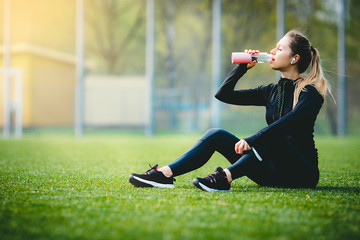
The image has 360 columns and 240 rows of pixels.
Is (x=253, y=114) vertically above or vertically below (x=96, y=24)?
below

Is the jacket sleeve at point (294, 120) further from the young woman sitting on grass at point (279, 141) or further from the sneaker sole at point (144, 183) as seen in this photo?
the sneaker sole at point (144, 183)

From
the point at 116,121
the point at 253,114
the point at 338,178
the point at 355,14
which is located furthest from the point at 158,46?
the point at 338,178

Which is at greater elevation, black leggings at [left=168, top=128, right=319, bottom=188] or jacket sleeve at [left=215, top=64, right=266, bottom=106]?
jacket sleeve at [left=215, top=64, right=266, bottom=106]

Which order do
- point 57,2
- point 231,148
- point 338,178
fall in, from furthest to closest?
point 57,2 < point 338,178 < point 231,148

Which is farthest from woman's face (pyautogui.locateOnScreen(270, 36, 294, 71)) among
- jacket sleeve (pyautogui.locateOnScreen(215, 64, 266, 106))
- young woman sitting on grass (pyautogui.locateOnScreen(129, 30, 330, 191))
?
jacket sleeve (pyautogui.locateOnScreen(215, 64, 266, 106))

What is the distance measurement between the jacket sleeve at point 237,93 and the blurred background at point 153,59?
29.8 ft

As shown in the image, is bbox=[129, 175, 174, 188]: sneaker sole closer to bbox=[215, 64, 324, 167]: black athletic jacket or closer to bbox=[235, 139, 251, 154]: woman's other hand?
bbox=[235, 139, 251, 154]: woman's other hand

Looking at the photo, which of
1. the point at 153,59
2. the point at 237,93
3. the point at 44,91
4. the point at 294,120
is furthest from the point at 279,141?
the point at 44,91

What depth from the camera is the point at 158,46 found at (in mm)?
16391

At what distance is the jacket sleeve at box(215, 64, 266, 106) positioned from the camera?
3.10 meters

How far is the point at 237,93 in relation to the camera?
314 centimetres

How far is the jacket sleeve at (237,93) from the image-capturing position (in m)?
3.10

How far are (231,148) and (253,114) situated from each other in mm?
10869

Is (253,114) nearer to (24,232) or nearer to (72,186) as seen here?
(72,186)
